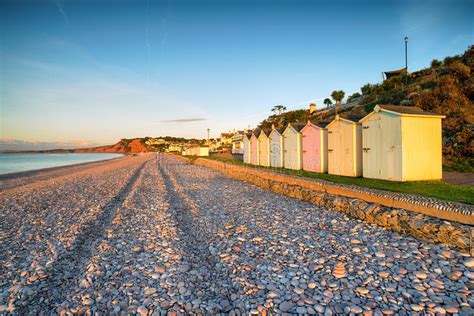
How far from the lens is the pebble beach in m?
3.75

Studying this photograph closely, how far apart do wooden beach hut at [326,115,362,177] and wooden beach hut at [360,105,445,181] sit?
1.41m

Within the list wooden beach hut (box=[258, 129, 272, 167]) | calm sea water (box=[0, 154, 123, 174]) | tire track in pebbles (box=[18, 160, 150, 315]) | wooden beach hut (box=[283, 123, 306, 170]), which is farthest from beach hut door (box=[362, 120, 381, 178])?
calm sea water (box=[0, 154, 123, 174])

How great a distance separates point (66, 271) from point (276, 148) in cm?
1766

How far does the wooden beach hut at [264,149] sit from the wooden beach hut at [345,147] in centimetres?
823

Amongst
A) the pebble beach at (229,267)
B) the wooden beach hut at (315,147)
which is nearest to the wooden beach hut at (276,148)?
the wooden beach hut at (315,147)

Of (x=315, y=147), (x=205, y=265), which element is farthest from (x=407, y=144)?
(x=205, y=265)

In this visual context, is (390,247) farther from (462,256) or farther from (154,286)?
(154,286)

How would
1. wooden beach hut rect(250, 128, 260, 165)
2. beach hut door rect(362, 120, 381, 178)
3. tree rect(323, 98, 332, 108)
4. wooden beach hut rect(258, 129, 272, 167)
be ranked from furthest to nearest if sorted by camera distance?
tree rect(323, 98, 332, 108), wooden beach hut rect(250, 128, 260, 165), wooden beach hut rect(258, 129, 272, 167), beach hut door rect(362, 120, 381, 178)

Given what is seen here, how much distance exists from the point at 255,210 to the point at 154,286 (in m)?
5.26

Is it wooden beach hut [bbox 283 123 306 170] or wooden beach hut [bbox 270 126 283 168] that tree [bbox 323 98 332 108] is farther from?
wooden beach hut [bbox 283 123 306 170]

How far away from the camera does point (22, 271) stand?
16.5 feet

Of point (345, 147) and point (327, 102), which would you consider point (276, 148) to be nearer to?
point (345, 147)

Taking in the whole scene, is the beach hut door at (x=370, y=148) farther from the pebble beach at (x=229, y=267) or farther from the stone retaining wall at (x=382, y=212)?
the pebble beach at (x=229, y=267)

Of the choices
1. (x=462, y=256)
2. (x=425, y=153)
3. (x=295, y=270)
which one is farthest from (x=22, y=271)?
(x=425, y=153)
